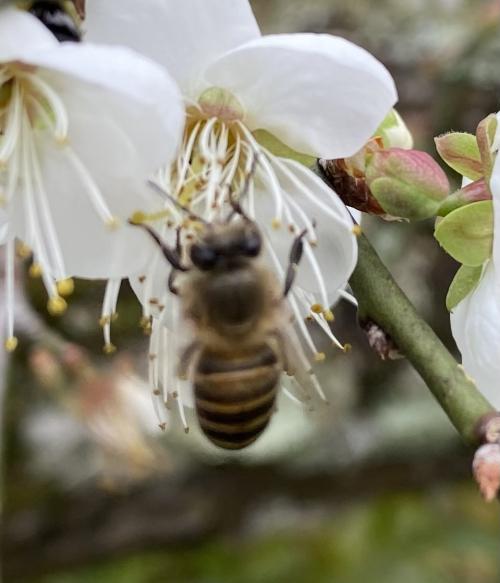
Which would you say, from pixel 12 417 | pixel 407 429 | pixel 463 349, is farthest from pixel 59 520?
pixel 463 349

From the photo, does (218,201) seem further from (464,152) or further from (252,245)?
(464,152)

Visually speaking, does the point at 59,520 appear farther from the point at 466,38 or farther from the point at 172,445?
the point at 466,38

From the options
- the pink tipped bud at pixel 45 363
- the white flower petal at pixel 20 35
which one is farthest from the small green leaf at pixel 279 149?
the pink tipped bud at pixel 45 363

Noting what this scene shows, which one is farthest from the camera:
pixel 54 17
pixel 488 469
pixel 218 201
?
pixel 218 201

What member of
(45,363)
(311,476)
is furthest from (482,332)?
(311,476)

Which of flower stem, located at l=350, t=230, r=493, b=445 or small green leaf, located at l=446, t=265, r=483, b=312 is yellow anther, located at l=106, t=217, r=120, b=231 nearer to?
flower stem, located at l=350, t=230, r=493, b=445

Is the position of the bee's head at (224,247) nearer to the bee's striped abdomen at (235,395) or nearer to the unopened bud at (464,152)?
the bee's striped abdomen at (235,395)
